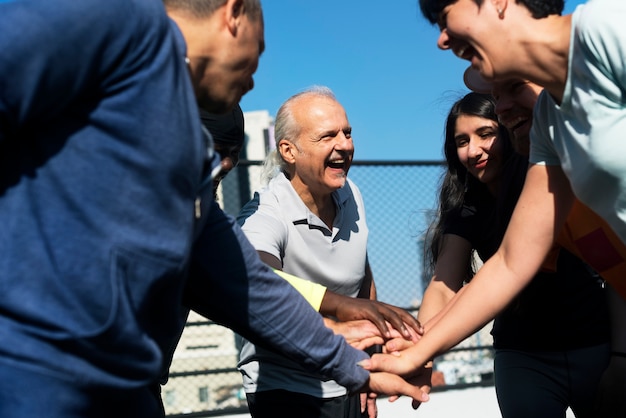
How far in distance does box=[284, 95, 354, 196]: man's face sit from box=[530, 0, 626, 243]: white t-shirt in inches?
63.2

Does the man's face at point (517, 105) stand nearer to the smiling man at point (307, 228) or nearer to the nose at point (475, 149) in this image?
the nose at point (475, 149)

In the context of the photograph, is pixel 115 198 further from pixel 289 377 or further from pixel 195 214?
pixel 289 377

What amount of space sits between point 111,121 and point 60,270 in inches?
12.2

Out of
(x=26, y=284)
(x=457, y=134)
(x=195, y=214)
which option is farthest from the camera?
(x=457, y=134)

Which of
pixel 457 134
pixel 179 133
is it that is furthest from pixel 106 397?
pixel 457 134

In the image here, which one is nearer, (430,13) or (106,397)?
(106,397)

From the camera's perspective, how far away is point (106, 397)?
5.51 feet

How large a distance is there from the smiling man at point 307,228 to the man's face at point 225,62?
131 centimetres

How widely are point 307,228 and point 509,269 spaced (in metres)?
1.08

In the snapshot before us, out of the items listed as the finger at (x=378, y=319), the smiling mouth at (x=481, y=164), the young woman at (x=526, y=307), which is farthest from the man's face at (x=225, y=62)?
the smiling mouth at (x=481, y=164)

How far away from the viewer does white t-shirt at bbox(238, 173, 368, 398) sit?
3.33 meters

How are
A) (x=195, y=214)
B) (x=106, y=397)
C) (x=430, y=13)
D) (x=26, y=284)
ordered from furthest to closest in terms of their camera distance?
(x=430, y=13) < (x=195, y=214) < (x=106, y=397) < (x=26, y=284)

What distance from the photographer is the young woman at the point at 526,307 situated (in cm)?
328

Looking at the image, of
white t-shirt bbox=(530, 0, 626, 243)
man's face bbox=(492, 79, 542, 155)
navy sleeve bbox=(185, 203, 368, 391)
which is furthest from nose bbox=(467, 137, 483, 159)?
navy sleeve bbox=(185, 203, 368, 391)
